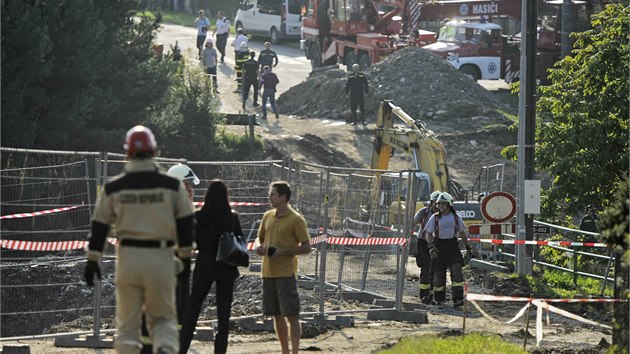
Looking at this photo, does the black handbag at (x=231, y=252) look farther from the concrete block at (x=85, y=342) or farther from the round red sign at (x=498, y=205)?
the round red sign at (x=498, y=205)

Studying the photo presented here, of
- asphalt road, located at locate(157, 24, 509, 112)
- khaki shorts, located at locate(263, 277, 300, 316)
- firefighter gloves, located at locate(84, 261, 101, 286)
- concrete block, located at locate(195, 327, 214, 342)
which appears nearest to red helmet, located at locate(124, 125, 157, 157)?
firefighter gloves, located at locate(84, 261, 101, 286)

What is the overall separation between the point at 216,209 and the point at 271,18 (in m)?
50.7

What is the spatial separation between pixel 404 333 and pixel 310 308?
182 cm

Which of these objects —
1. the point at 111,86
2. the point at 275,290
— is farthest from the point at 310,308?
the point at 111,86

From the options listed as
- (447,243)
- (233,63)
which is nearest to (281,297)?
(447,243)

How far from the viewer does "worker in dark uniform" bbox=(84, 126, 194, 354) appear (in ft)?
35.1

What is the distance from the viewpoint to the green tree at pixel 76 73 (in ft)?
102

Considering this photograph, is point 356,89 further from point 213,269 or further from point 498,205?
point 213,269

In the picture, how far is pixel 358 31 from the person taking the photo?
2138 inches

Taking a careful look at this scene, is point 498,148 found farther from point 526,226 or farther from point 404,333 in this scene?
point 404,333

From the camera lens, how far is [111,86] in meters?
35.2

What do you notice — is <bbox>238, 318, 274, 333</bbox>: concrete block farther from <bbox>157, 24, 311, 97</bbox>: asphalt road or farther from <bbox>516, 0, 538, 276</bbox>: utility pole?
Answer: <bbox>157, 24, 311, 97</bbox>: asphalt road

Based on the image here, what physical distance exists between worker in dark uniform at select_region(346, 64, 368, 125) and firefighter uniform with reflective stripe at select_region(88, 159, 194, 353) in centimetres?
3403

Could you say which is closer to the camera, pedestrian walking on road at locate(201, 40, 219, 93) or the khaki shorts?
the khaki shorts
